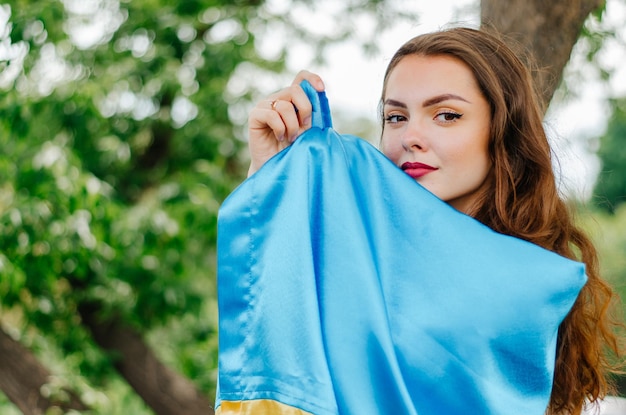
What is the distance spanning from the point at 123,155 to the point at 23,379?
1322 mm

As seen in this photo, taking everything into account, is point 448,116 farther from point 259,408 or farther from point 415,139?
point 259,408

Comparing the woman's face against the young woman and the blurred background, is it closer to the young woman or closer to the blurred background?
the young woman

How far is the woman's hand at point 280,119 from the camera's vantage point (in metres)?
1.34

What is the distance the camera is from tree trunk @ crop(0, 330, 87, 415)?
3986 mm

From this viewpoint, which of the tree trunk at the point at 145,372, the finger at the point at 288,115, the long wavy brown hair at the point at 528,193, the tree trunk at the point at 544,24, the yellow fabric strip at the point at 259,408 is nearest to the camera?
the yellow fabric strip at the point at 259,408

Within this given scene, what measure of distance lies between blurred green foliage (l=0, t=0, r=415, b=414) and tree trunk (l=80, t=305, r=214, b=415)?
Result: 0.28 ft

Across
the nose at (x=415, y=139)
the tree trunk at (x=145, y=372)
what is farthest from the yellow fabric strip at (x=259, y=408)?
the tree trunk at (x=145, y=372)

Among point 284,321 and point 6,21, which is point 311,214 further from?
point 6,21

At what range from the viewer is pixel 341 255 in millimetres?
1174

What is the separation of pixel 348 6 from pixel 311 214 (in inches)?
149

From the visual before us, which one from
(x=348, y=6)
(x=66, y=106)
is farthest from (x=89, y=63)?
(x=348, y=6)

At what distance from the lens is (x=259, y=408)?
42.5 inches

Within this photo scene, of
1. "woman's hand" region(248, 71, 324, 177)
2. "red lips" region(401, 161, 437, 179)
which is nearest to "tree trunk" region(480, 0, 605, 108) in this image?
"red lips" region(401, 161, 437, 179)

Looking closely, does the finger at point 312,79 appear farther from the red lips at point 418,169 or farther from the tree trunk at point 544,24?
the tree trunk at point 544,24
